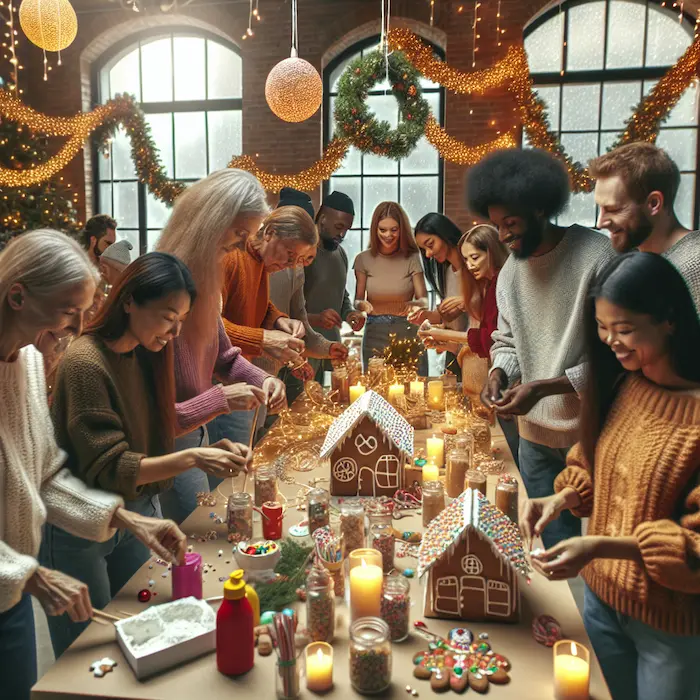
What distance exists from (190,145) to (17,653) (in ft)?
23.3

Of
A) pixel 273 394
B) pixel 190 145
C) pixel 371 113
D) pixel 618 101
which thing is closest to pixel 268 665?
pixel 273 394

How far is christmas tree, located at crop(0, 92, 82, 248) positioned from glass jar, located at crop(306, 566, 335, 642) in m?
6.33

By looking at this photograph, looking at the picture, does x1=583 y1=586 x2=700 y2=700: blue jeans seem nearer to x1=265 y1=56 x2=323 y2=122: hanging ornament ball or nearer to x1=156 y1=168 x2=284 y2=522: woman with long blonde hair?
x1=156 y1=168 x2=284 y2=522: woman with long blonde hair

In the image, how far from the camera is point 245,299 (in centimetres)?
305

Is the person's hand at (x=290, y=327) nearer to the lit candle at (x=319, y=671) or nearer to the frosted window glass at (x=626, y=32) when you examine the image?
the lit candle at (x=319, y=671)

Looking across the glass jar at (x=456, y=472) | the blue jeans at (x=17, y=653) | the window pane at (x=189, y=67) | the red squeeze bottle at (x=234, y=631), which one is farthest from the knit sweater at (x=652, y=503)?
the window pane at (x=189, y=67)

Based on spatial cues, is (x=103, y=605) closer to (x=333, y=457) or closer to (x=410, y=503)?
(x=333, y=457)

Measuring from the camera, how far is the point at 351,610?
1531 millimetres

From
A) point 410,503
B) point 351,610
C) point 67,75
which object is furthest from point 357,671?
point 67,75

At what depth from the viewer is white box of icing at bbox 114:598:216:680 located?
1.33 m

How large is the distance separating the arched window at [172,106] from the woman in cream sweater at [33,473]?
6375 millimetres

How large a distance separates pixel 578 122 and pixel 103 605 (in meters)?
6.67

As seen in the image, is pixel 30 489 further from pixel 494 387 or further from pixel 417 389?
pixel 417 389

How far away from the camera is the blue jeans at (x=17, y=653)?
1500 mm
